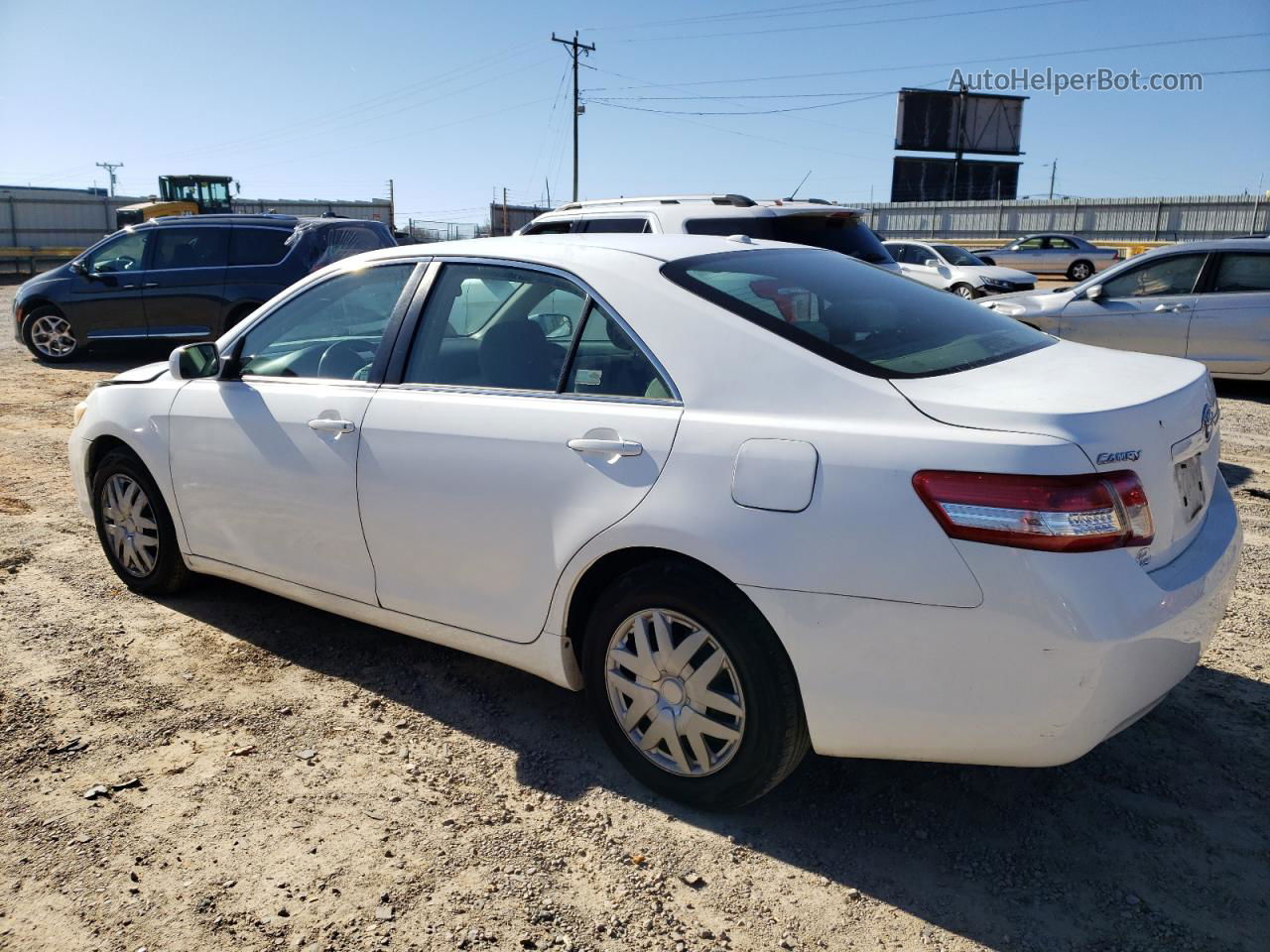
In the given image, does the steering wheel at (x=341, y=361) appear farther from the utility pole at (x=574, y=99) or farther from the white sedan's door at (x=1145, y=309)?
the utility pole at (x=574, y=99)

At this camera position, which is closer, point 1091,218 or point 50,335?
point 50,335

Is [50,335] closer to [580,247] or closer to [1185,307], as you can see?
[580,247]

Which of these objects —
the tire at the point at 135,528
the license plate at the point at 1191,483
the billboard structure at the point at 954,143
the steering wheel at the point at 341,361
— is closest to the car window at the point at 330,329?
the steering wheel at the point at 341,361

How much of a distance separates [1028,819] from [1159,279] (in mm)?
8572

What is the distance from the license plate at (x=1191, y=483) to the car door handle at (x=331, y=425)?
2538 millimetres

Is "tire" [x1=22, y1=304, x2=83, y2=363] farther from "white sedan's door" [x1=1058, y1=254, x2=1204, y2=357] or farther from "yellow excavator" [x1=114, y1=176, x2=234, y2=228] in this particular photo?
"yellow excavator" [x1=114, y1=176, x2=234, y2=228]

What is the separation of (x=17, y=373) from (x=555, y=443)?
38.4 feet

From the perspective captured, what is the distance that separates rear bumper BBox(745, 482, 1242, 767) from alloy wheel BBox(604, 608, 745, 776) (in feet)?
0.80

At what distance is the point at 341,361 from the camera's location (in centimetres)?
382

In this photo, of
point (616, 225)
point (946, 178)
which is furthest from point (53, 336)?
point (946, 178)

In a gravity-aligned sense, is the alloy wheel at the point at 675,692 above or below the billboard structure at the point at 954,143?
below

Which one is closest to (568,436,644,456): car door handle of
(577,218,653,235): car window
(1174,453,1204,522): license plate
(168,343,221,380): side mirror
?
(1174,453,1204,522): license plate

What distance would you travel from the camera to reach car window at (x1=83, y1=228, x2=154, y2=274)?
12.5m

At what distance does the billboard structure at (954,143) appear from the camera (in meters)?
62.9
